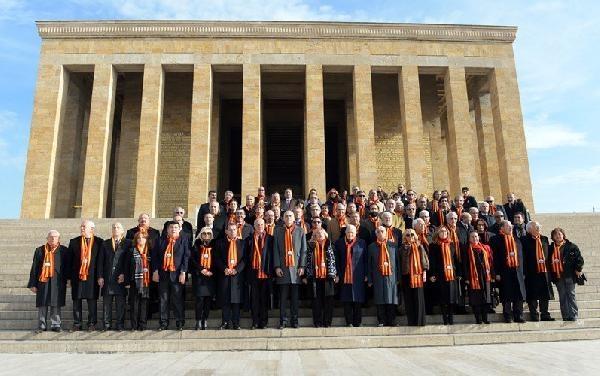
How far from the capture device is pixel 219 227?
27.5 feet

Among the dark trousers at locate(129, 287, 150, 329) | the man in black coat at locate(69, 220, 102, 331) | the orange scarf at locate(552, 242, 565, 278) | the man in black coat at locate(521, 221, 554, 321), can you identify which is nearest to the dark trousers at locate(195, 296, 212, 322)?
the dark trousers at locate(129, 287, 150, 329)

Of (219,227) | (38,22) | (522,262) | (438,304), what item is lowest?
(438,304)

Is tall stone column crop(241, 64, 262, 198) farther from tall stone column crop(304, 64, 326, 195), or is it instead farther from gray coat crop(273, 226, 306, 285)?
gray coat crop(273, 226, 306, 285)

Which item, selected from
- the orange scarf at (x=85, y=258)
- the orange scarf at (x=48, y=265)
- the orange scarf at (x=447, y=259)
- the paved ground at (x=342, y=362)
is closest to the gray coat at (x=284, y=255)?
the paved ground at (x=342, y=362)

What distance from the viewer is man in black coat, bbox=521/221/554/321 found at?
24.0 feet

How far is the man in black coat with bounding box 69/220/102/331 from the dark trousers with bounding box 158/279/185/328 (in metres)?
1.08

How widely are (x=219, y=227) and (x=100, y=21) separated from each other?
50.1 feet

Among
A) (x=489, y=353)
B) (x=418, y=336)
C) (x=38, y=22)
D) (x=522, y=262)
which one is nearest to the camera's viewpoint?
(x=489, y=353)

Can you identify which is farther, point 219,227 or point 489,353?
point 219,227

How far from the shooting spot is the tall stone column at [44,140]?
1798cm

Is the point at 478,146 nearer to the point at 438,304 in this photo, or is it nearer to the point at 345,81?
the point at 345,81

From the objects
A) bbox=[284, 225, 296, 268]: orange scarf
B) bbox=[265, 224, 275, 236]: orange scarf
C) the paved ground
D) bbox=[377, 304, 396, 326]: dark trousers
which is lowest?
the paved ground

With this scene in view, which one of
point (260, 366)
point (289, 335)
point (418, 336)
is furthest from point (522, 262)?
point (260, 366)

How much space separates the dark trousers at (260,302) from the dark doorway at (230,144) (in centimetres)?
1662
